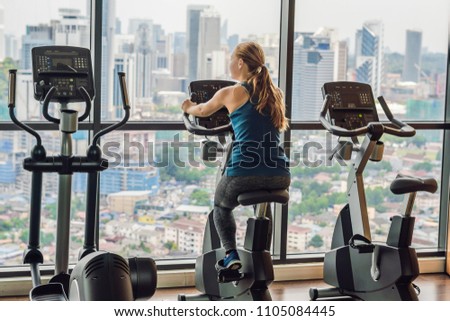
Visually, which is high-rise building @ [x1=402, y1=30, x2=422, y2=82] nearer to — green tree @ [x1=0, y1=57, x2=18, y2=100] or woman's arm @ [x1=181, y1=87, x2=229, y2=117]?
woman's arm @ [x1=181, y1=87, x2=229, y2=117]

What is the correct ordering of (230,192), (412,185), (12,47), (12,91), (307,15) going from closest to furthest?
(12,91) < (230,192) < (412,185) < (12,47) < (307,15)

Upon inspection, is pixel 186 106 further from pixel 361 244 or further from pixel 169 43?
pixel 361 244

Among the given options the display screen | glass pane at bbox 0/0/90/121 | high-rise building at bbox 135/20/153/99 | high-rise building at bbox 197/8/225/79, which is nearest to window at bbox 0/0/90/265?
glass pane at bbox 0/0/90/121

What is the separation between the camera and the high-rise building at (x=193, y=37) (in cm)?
574

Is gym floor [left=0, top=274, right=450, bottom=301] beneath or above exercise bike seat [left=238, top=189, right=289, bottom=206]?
beneath

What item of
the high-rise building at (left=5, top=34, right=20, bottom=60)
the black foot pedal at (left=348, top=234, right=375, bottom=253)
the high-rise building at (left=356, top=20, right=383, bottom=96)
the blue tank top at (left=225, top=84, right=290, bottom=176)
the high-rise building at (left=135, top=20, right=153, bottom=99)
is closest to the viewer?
the blue tank top at (left=225, top=84, right=290, bottom=176)

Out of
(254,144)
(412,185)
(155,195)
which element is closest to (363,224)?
(412,185)

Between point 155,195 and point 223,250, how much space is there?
0.99 m

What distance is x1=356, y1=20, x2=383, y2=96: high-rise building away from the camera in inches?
241

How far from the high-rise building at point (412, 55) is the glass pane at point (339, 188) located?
1.54ft

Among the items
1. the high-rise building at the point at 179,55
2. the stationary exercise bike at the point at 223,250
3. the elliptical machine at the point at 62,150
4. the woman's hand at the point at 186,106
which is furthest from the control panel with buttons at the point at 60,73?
the high-rise building at the point at 179,55

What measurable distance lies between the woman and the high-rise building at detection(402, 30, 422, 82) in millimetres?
1969

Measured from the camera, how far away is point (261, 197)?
4543mm
